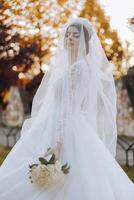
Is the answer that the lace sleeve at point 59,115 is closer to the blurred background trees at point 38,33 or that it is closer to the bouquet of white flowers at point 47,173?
the bouquet of white flowers at point 47,173

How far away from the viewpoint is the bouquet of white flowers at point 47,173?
4.83m

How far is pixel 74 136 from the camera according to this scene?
17.4ft

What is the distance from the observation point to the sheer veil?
17.2 feet

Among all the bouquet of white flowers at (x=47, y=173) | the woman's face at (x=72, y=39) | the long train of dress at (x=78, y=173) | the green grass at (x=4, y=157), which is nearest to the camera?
the bouquet of white flowers at (x=47, y=173)

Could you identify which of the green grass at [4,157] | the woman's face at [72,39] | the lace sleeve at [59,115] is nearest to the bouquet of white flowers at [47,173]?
the lace sleeve at [59,115]

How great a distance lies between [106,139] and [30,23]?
345 inches

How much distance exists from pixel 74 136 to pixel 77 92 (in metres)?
0.42

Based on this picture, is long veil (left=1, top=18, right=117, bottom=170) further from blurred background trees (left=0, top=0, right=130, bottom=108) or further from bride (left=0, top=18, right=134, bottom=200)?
blurred background trees (left=0, top=0, right=130, bottom=108)

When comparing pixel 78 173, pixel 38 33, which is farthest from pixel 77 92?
pixel 38 33

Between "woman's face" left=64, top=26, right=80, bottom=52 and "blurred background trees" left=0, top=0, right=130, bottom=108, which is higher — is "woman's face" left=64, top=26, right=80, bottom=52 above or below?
above

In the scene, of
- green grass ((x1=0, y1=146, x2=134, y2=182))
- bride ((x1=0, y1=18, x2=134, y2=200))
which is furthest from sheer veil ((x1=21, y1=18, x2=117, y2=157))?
green grass ((x1=0, y1=146, x2=134, y2=182))

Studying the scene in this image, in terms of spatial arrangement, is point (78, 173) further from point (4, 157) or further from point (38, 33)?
point (38, 33)

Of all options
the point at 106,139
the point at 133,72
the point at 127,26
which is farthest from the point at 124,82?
the point at 106,139

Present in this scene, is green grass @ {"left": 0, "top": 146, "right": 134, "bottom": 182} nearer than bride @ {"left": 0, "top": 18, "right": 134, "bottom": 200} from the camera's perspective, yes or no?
No
